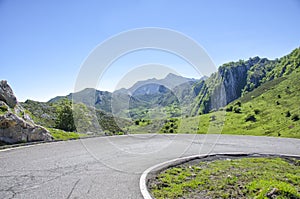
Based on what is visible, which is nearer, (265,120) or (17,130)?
(17,130)

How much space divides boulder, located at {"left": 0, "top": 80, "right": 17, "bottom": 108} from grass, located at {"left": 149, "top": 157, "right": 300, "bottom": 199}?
12.1 meters

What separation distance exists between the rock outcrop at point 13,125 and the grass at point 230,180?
30.7ft

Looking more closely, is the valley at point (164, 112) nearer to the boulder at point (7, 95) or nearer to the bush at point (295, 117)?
the bush at point (295, 117)

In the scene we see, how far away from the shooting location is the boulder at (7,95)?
637 inches

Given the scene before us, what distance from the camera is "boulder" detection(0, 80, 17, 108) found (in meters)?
16.2

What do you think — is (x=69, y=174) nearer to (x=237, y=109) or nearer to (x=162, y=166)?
(x=162, y=166)

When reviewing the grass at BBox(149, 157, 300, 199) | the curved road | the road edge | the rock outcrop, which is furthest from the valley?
the grass at BBox(149, 157, 300, 199)

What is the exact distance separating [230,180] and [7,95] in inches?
574

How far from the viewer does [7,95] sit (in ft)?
54.2

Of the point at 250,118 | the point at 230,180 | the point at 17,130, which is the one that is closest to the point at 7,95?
the point at 17,130

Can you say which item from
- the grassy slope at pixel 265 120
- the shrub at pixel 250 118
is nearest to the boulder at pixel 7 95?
the grassy slope at pixel 265 120

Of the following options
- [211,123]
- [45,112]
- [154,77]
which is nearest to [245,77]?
[211,123]

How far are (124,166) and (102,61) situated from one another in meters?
5.12

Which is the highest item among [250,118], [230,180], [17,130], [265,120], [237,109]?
[237,109]
